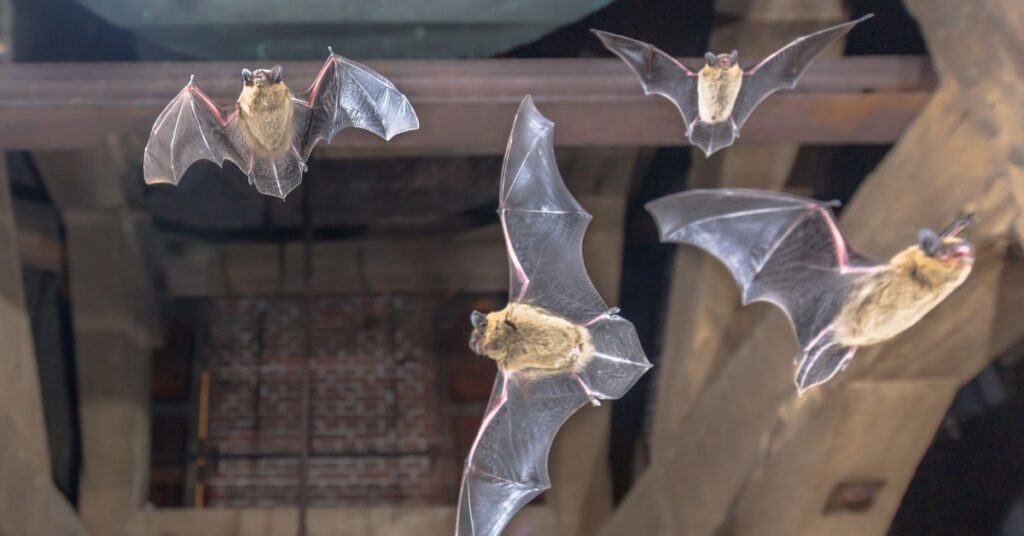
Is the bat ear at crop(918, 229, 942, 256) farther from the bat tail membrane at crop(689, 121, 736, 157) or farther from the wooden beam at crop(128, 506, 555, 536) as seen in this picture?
the wooden beam at crop(128, 506, 555, 536)

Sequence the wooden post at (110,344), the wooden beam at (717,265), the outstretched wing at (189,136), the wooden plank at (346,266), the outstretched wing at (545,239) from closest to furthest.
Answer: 1. the outstretched wing at (189,136)
2. the outstretched wing at (545,239)
3. the wooden beam at (717,265)
4. the wooden post at (110,344)
5. the wooden plank at (346,266)

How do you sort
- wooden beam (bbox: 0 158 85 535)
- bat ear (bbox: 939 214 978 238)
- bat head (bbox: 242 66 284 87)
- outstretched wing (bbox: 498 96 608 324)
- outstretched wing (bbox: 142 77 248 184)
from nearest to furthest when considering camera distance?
bat ear (bbox: 939 214 978 238), bat head (bbox: 242 66 284 87), outstretched wing (bbox: 142 77 248 184), outstretched wing (bbox: 498 96 608 324), wooden beam (bbox: 0 158 85 535)

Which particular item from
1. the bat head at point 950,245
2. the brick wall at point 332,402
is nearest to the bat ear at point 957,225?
the bat head at point 950,245

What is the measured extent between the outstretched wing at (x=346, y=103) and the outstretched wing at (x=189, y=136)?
14cm

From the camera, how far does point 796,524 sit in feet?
7.57

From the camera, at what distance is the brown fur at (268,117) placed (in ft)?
6.22

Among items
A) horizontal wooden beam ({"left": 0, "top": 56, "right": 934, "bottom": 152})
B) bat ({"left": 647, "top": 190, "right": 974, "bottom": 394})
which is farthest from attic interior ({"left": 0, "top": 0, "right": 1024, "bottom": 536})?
bat ({"left": 647, "top": 190, "right": 974, "bottom": 394})

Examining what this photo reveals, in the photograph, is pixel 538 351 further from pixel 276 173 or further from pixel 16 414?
pixel 16 414

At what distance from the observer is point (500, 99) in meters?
1.99

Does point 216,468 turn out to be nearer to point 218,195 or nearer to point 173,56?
point 218,195

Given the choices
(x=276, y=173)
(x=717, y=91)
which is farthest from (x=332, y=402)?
(x=717, y=91)

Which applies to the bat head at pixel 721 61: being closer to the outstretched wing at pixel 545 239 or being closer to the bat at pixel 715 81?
the bat at pixel 715 81

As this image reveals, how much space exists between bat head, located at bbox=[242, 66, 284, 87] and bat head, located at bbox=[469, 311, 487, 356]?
593 mm

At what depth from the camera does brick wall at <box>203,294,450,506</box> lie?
4.36 meters
